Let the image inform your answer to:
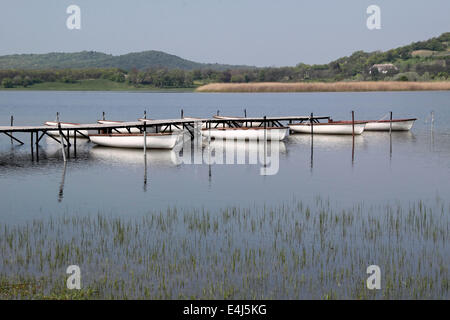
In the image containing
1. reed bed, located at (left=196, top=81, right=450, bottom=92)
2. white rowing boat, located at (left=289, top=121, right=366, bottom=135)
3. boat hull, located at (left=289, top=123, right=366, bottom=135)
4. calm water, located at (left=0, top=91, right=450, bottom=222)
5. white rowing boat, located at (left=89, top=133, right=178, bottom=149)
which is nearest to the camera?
calm water, located at (left=0, top=91, right=450, bottom=222)

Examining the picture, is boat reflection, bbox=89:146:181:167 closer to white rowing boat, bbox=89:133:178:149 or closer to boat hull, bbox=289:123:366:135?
white rowing boat, bbox=89:133:178:149

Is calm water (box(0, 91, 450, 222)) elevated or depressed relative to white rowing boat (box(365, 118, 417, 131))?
depressed

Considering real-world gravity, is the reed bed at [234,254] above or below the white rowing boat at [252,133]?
below

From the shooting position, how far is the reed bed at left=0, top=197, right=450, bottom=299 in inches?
531

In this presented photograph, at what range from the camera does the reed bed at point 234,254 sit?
13.5 m

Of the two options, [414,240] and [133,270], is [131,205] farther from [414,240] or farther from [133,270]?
[414,240]

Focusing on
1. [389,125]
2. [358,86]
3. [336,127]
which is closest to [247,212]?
[336,127]

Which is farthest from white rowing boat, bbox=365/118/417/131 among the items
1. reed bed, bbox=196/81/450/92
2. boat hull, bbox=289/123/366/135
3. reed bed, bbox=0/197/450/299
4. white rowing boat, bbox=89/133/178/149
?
reed bed, bbox=196/81/450/92

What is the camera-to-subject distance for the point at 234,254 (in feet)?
53.2

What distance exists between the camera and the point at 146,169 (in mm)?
34062

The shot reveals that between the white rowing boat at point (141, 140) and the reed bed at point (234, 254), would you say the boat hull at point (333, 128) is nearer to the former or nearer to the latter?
the white rowing boat at point (141, 140)

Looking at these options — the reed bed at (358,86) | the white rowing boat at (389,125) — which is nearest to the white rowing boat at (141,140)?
the white rowing boat at (389,125)
